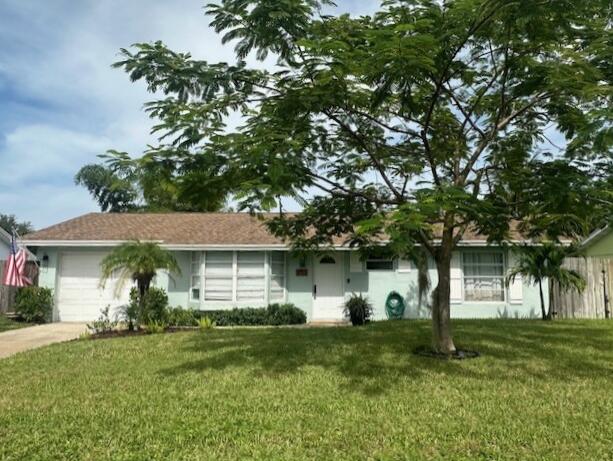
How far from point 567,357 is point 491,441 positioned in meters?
4.98

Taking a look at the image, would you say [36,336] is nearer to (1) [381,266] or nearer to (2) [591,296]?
(1) [381,266]

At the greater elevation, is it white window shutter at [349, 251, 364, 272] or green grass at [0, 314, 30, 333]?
white window shutter at [349, 251, 364, 272]

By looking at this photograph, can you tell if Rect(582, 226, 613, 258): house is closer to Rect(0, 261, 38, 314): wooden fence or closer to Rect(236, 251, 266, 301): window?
Rect(236, 251, 266, 301): window

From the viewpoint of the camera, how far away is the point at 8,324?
50.4ft

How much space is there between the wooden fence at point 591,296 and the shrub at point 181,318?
11.9 meters

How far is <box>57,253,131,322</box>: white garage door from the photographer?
55.9 feet

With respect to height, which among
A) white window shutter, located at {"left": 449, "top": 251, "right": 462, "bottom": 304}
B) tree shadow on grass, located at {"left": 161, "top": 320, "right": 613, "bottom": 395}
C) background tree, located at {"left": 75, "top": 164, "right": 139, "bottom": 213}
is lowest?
tree shadow on grass, located at {"left": 161, "top": 320, "right": 613, "bottom": 395}

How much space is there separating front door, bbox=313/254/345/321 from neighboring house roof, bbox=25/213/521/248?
115 cm

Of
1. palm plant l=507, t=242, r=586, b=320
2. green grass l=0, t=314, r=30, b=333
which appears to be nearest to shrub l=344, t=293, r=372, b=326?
palm plant l=507, t=242, r=586, b=320

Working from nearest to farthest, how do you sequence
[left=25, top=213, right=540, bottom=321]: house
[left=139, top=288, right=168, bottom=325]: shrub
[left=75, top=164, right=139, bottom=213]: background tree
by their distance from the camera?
[left=139, top=288, right=168, bottom=325]: shrub
[left=25, top=213, right=540, bottom=321]: house
[left=75, top=164, right=139, bottom=213]: background tree

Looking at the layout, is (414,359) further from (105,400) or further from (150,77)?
(150,77)

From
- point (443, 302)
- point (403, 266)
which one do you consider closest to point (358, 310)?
point (403, 266)

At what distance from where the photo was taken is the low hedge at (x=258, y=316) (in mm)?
15883

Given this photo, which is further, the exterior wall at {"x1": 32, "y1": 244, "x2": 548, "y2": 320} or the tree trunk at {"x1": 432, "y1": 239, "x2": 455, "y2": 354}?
the exterior wall at {"x1": 32, "y1": 244, "x2": 548, "y2": 320}
